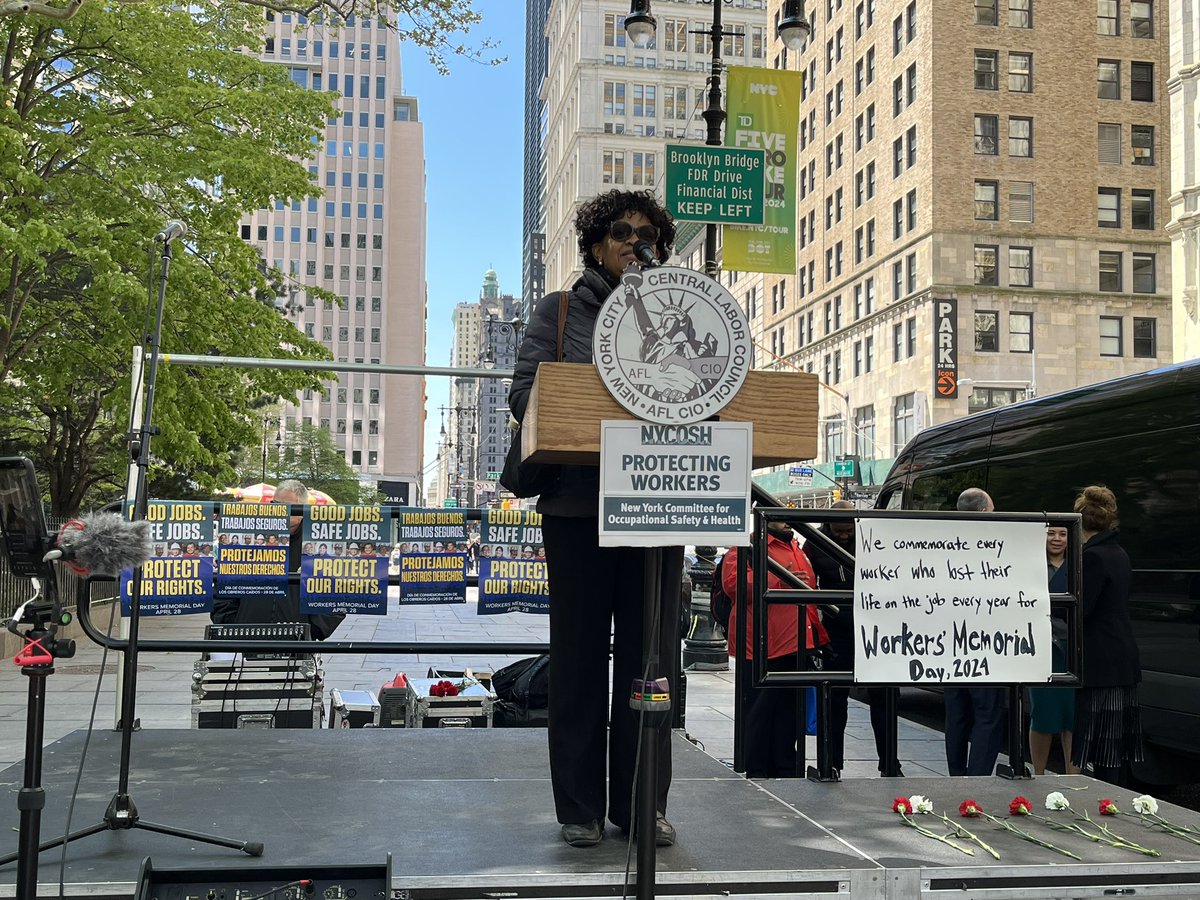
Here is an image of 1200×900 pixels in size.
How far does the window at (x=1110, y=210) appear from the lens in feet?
162

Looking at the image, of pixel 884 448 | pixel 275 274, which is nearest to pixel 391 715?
pixel 275 274

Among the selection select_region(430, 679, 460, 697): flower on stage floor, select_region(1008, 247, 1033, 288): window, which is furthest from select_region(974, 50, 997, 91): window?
select_region(430, 679, 460, 697): flower on stage floor

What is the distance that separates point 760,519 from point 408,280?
142529 mm

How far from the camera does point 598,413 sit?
2.97 metres

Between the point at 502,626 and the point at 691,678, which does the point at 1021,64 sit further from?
the point at 691,678

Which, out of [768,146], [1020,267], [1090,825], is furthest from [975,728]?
[1020,267]

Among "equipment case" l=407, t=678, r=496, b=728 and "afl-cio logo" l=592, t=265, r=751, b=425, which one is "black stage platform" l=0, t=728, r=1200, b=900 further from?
"equipment case" l=407, t=678, r=496, b=728

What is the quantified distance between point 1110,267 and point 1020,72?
972 centimetres

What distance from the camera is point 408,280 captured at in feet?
468

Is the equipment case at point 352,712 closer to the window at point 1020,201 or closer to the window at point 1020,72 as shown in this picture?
the window at point 1020,201

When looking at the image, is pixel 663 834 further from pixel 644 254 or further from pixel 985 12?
pixel 985 12

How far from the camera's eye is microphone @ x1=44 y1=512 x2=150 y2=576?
3.12 m

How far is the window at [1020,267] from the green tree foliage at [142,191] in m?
37.2

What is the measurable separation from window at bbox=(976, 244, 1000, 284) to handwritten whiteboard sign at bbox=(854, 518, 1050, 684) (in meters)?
46.4
